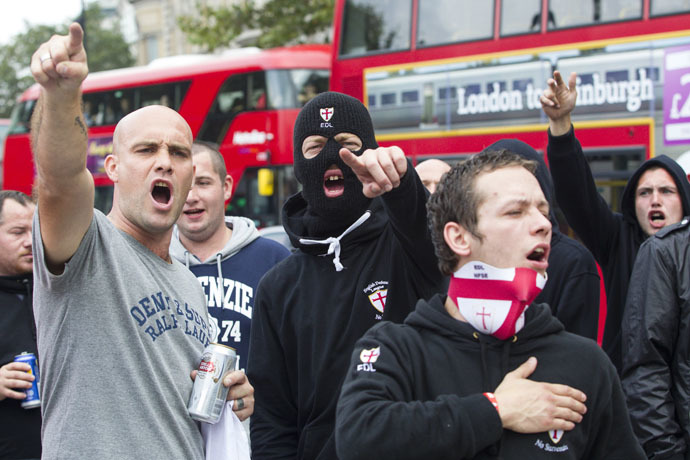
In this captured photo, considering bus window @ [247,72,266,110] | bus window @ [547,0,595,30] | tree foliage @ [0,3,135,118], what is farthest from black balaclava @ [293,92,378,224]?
tree foliage @ [0,3,135,118]

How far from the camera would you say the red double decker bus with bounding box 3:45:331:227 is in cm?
1428

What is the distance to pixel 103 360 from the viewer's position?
2217 mm

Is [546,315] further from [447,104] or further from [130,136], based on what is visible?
[447,104]

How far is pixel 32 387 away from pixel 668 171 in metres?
3.38

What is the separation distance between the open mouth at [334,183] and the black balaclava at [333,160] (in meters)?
0.01

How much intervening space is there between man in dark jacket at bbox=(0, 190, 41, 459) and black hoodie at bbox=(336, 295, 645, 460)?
192 centimetres

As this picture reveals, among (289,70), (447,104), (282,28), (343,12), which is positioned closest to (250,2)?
(282,28)

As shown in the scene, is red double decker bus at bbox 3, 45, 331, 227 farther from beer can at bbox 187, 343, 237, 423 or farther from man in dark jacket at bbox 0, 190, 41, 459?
beer can at bbox 187, 343, 237, 423

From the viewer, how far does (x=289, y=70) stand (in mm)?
14555

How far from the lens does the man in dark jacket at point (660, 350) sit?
3.16 m

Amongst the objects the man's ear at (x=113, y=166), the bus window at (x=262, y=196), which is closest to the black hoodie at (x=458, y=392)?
the man's ear at (x=113, y=166)

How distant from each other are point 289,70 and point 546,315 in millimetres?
13041

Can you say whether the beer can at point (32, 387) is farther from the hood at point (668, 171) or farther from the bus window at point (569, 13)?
the bus window at point (569, 13)

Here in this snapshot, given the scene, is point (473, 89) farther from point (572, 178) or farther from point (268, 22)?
point (268, 22)
